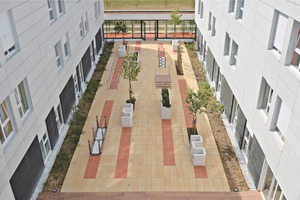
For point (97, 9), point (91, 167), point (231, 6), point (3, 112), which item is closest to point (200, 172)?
point (91, 167)

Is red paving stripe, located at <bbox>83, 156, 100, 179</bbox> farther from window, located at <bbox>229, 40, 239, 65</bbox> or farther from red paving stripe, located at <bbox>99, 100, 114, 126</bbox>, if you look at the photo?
window, located at <bbox>229, 40, 239, 65</bbox>

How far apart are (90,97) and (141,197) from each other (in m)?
9.88

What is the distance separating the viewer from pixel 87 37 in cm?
2236

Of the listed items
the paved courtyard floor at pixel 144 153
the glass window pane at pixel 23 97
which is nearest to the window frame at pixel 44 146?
the paved courtyard floor at pixel 144 153

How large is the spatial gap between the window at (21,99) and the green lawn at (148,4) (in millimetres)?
24503

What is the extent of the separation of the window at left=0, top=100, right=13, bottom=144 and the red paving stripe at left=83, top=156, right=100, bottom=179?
429 centimetres

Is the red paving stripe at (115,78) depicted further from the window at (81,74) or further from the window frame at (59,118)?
the window frame at (59,118)

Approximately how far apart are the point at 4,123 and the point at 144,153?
7.00 m

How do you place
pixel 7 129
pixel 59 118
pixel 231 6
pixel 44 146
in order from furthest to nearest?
pixel 231 6 < pixel 59 118 < pixel 44 146 < pixel 7 129

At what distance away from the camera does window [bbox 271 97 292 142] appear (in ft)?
30.9

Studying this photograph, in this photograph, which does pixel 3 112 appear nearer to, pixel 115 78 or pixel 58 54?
pixel 58 54

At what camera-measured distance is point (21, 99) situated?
443 inches

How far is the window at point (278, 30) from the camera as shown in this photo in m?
9.80

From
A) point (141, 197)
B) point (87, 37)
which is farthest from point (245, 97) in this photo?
point (87, 37)
